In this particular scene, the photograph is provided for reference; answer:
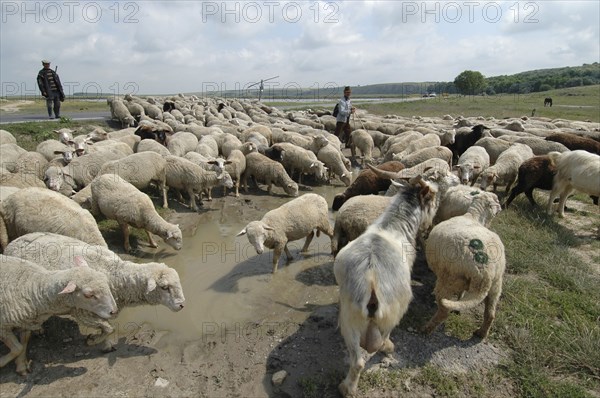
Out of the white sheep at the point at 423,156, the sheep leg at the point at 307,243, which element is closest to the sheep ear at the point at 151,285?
the sheep leg at the point at 307,243

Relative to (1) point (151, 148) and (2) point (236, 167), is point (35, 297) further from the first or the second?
(1) point (151, 148)

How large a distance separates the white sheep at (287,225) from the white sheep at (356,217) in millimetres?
819

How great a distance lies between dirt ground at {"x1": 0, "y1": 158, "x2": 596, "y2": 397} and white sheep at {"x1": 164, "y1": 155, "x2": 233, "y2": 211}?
163 inches

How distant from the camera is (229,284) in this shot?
6.85 metres

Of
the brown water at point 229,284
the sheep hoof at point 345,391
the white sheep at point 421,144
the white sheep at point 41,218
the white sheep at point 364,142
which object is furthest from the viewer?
the white sheep at point 364,142

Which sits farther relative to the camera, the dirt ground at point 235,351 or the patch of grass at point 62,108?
the patch of grass at point 62,108

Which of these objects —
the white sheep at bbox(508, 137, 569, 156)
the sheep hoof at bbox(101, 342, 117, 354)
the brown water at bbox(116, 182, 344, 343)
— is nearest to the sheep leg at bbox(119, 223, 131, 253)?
the brown water at bbox(116, 182, 344, 343)

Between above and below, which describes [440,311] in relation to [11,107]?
below

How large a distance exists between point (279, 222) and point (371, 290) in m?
3.86

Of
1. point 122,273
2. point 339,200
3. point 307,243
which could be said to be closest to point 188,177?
point 307,243

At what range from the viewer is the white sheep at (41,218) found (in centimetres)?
631

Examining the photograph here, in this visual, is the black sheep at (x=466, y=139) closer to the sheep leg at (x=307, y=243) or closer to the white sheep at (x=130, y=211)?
the sheep leg at (x=307, y=243)

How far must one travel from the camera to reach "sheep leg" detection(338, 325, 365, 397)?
13.1 feet

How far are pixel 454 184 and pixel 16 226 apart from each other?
8242 mm
